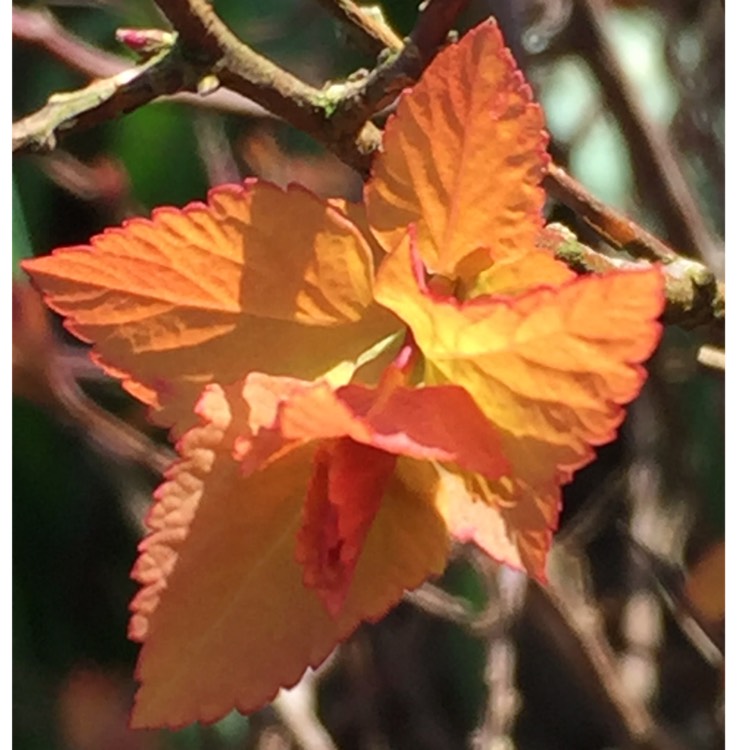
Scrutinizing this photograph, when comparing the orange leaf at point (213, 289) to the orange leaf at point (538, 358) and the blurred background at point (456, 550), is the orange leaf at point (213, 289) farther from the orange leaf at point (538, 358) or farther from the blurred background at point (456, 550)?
the blurred background at point (456, 550)

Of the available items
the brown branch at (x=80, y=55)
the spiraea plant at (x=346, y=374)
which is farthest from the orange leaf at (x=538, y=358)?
the brown branch at (x=80, y=55)

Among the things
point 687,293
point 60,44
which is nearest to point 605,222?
point 687,293

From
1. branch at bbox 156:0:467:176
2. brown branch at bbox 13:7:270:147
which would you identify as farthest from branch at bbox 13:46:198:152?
brown branch at bbox 13:7:270:147

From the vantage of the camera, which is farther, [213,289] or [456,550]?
[456,550]

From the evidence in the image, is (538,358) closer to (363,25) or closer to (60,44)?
(363,25)

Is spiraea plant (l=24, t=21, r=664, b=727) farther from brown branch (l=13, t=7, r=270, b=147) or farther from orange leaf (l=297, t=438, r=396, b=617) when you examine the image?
brown branch (l=13, t=7, r=270, b=147)
